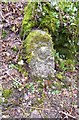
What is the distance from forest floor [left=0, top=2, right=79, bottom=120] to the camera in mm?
2920

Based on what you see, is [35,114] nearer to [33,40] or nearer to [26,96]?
[26,96]

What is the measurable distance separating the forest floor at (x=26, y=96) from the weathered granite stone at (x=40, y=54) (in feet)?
0.47

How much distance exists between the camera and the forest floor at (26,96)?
2.92 m

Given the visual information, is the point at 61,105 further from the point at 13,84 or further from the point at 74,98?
the point at 13,84

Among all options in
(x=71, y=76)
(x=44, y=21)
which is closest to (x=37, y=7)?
(x=44, y=21)

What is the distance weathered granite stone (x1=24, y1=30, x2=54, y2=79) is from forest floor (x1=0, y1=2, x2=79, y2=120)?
142mm

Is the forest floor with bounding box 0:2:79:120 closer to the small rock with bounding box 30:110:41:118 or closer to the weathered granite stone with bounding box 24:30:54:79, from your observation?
the small rock with bounding box 30:110:41:118

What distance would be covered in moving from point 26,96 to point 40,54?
529 mm

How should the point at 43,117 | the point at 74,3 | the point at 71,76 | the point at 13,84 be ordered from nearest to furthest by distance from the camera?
the point at 43,117 < the point at 13,84 < the point at 71,76 < the point at 74,3

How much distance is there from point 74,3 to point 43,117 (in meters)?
1.65

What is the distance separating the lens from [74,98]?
315 centimetres

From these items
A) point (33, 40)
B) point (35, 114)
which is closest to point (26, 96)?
point (35, 114)

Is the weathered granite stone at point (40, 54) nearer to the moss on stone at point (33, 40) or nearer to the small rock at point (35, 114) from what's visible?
the moss on stone at point (33, 40)

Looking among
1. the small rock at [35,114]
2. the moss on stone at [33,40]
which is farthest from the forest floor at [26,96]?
the moss on stone at [33,40]
